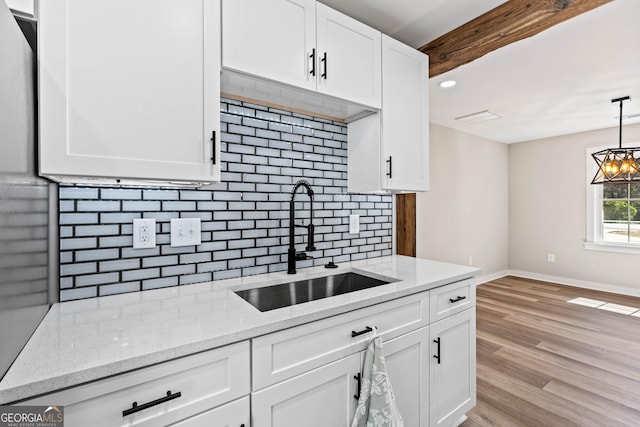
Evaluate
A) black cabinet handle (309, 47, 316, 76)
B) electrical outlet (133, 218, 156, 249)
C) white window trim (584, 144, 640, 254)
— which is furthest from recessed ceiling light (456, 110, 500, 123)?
electrical outlet (133, 218, 156, 249)

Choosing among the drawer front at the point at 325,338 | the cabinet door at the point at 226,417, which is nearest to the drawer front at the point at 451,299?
the drawer front at the point at 325,338

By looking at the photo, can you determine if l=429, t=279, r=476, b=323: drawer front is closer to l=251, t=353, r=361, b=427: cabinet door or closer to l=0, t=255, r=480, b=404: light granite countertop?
l=0, t=255, r=480, b=404: light granite countertop

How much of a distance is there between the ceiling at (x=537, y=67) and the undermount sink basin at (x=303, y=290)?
1645mm

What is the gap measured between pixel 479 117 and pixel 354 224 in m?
2.83

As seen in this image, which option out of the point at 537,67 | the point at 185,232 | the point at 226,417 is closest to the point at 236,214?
the point at 185,232

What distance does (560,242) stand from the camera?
16.6ft

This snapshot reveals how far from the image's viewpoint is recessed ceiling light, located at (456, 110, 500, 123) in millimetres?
3811

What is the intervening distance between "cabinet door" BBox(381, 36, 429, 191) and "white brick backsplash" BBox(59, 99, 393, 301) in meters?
0.36

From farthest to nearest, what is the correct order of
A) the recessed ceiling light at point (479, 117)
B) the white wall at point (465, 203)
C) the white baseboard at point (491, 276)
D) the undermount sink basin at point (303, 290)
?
1. the white baseboard at point (491, 276)
2. the white wall at point (465, 203)
3. the recessed ceiling light at point (479, 117)
4. the undermount sink basin at point (303, 290)

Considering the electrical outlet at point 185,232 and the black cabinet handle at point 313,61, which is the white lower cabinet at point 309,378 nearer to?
the electrical outlet at point 185,232

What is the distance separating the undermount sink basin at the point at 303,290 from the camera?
153cm

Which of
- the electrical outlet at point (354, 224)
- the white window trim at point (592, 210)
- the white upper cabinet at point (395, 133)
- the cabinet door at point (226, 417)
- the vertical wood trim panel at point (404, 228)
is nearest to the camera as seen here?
the cabinet door at point (226, 417)

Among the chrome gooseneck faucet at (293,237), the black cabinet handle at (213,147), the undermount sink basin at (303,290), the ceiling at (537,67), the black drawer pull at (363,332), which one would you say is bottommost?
the black drawer pull at (363,332)

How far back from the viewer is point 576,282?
193 inches
